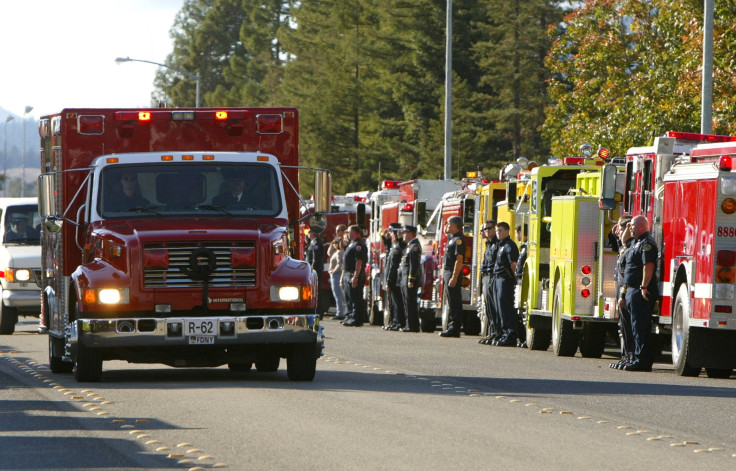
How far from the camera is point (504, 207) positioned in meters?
28.0

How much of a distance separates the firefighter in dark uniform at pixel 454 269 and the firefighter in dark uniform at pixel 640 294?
711 centimetres

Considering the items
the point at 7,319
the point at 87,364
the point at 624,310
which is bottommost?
the point at 7,319

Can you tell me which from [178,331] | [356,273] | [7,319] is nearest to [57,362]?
[178,331]

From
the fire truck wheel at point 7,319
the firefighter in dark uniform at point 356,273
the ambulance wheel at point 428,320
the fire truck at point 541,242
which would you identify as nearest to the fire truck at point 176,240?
the fire truck at point 541,242

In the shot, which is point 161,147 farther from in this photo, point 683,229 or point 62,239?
point 683,229

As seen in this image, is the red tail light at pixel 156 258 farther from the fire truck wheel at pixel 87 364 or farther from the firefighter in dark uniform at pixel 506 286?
the firefighter in dark uniform at pixel 506 286

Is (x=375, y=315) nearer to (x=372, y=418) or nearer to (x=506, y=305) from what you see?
(x=506, y=305)

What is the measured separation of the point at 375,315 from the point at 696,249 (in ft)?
A: 54.8

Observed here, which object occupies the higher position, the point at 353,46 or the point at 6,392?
the point at 353,46

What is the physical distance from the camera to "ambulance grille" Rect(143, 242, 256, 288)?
16.3 meters

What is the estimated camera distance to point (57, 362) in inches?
735

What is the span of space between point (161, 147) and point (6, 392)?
133 inches

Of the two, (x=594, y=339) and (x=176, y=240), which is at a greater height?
(x=176, y=240)

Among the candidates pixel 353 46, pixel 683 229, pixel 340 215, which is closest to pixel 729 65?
pixel 340 215
